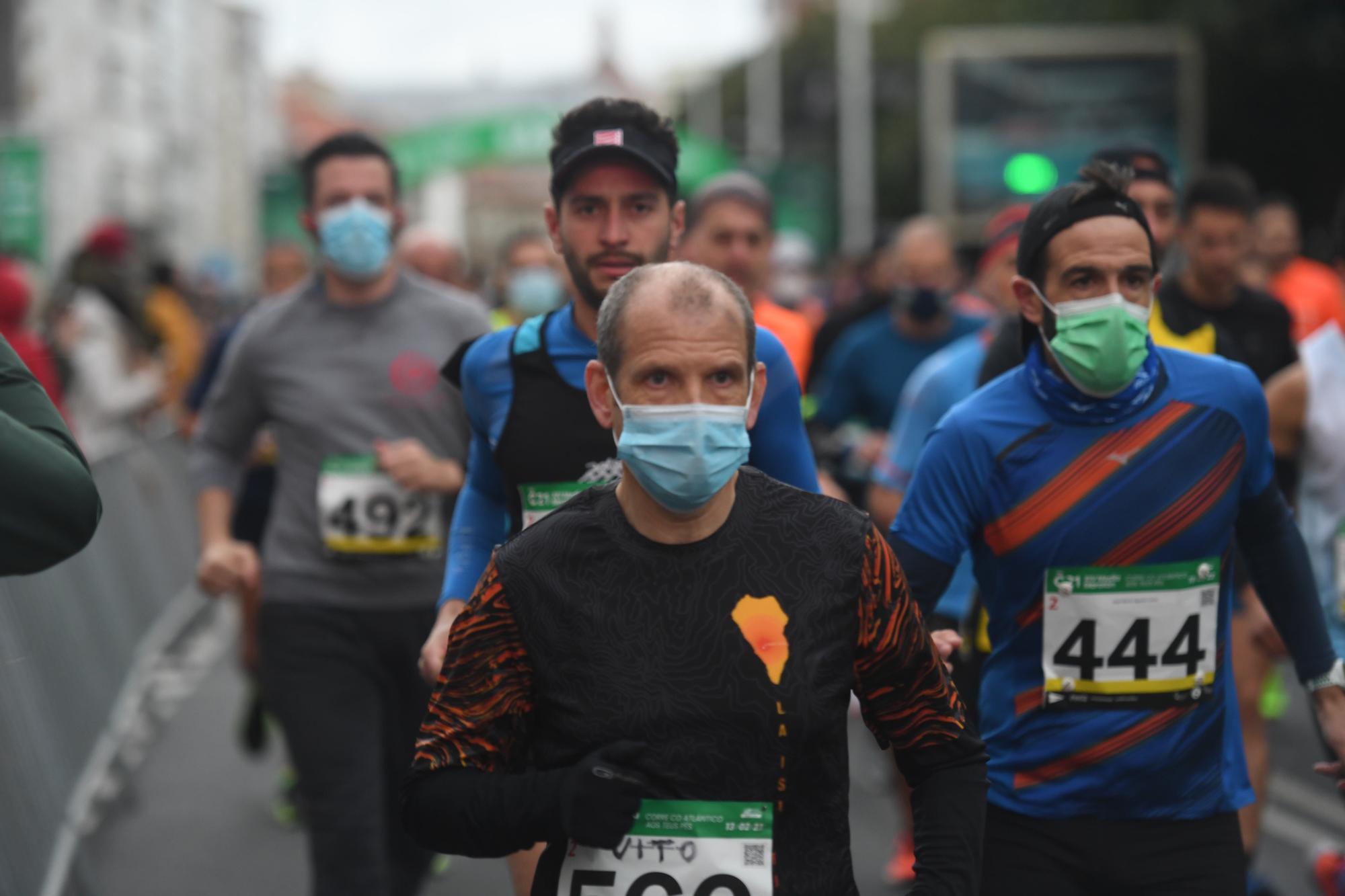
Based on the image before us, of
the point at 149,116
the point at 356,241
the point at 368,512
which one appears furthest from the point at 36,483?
the point at 149,116

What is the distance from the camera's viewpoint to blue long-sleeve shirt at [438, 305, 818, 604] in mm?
3982

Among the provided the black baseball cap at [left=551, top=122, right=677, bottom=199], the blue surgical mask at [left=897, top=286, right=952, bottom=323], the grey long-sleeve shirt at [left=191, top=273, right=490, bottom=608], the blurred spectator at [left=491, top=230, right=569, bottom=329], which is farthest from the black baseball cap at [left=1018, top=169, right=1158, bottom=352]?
the blurred spectator at [left=491, top=230, right=569, bottom=329]

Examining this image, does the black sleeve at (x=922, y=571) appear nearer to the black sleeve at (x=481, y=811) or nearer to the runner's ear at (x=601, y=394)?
the runner's ear at (x=601, y=394)

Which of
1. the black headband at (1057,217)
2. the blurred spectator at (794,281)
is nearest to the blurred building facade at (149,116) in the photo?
the blurred spectator at (794,281)

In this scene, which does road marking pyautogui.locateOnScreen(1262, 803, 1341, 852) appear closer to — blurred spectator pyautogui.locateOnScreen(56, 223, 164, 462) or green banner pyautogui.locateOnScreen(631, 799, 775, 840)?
green banner pyautogui.locateOnScreen(631, 799, 775, 840)

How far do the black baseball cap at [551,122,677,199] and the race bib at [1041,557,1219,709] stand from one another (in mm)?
1206

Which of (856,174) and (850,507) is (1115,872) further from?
(856,174)

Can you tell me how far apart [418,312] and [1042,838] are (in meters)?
2.71

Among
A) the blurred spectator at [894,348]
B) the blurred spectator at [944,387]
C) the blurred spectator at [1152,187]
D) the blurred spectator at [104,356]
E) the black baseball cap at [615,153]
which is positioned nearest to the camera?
the black baseball cap at [615,153]

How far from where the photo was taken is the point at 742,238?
6555 mm

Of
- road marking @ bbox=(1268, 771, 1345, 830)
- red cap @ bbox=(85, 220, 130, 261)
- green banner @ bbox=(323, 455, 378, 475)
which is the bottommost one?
road marking @ bbox=(1268, 771, 1345, 830)

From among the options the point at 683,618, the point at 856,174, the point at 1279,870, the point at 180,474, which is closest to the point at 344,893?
the point at 683,618

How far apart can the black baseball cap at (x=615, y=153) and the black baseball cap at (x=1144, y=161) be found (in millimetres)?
1919

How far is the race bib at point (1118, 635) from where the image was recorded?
3.91m
